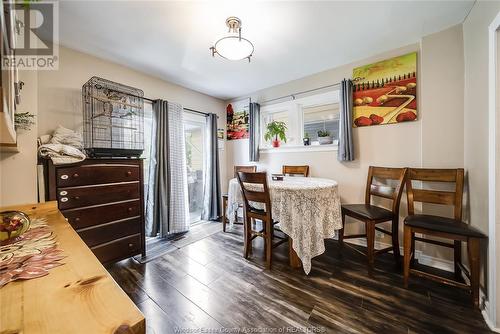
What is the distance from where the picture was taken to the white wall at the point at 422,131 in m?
1.99

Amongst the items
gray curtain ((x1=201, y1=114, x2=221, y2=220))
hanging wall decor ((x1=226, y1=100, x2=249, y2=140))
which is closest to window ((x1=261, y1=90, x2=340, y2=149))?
hanging wall decor ((x1=226, y1=100, x2=249, y2=140))

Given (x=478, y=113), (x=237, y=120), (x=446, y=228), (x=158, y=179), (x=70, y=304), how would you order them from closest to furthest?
(x=70, y=304) → (x=446, y=228) → (x=478, y=113) → (x=158, y=179) → (x=237, y=120)

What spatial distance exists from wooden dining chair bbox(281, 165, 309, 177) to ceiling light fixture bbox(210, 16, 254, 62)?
1.82 m

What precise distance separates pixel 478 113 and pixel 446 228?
99 centimetres

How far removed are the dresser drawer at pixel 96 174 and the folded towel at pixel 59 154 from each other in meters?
0.08

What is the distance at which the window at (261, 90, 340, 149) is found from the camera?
2969mm

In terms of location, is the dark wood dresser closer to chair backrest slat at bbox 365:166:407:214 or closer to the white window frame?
the white window frame

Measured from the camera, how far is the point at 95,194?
77.7 inches

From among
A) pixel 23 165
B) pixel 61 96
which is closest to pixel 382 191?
pixel 23 165

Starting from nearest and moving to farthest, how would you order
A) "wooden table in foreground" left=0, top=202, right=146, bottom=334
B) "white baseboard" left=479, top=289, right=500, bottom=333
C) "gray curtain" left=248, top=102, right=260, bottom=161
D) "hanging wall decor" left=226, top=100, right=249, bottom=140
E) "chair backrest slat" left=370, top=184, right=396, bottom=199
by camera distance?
"wooden table in foreground" left=0, top=202, right=146, bottom=334
"white baseboard" left=479, top=289, right=500, bottom=333
"chair backrest slat" left=370, top=184, right=396, bottom=199
"gray curtain" left=248, top=102, right=260, bottom=161
"hanging wall decor" left=226, top=100, right=249, bottom=140

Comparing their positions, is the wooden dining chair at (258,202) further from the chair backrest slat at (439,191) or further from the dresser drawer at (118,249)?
the chair backrest slat at (439,191)

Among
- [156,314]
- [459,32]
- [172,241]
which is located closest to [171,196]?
[172,241]

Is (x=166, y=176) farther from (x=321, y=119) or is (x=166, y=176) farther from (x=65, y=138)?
(x=321, y=119)

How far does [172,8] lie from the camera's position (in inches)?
66.4
